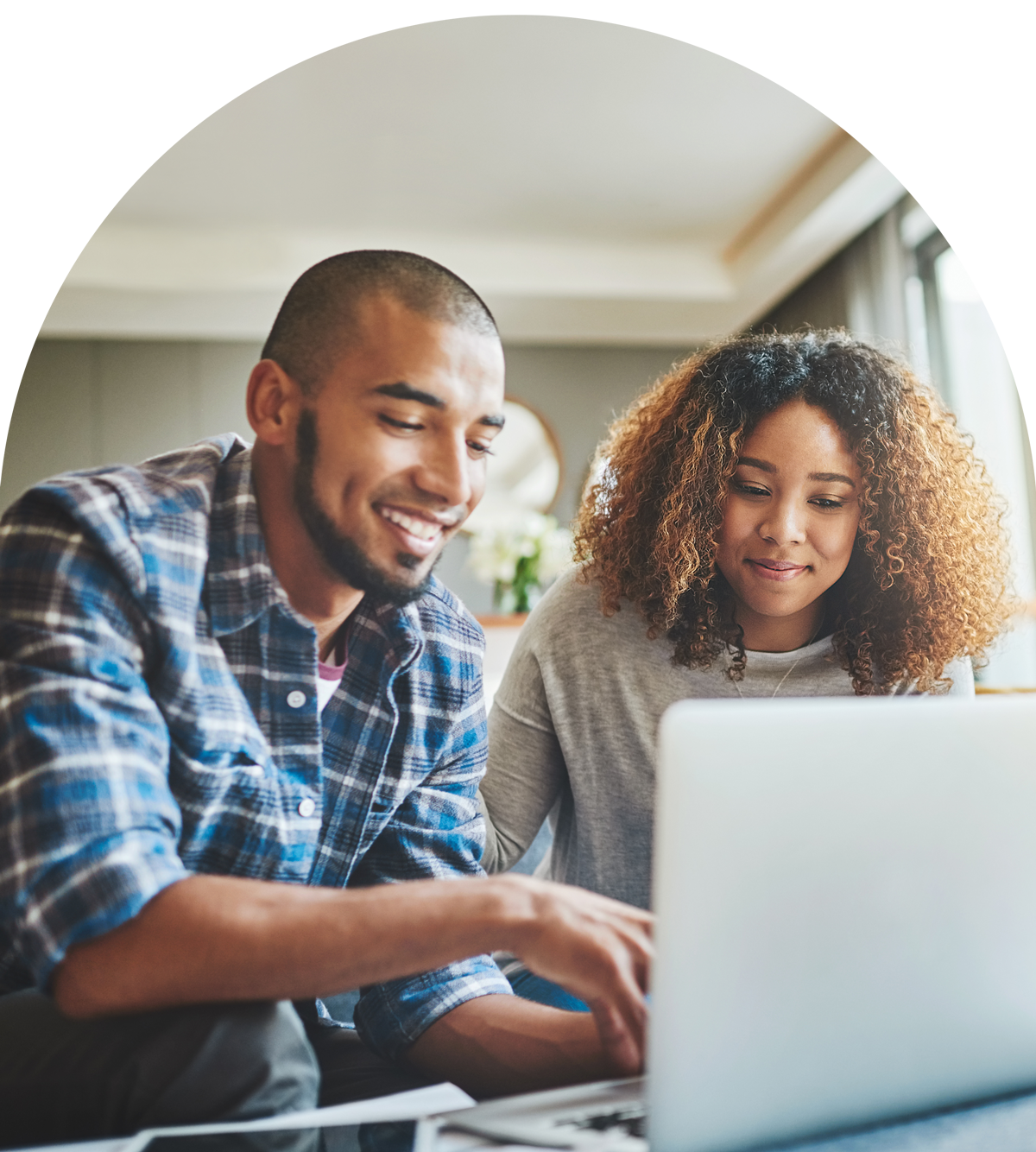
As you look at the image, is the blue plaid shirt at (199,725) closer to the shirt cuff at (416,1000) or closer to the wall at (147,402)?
the shirt cuff at (416,1000)

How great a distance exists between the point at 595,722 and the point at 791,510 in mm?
350

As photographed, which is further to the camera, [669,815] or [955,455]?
[955,455]

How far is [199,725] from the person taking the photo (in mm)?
776

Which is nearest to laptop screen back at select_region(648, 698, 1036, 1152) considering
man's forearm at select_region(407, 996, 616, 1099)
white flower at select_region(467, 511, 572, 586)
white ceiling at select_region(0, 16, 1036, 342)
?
man's forearm at select_region(407, 996, 616, 1099)

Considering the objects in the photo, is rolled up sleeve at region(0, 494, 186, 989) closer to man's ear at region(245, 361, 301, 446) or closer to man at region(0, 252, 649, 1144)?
man at region(0, 252, 649, 1144)

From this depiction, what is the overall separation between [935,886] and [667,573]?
2.37 feet

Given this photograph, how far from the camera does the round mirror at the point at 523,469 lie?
5133 mm

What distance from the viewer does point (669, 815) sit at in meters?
0.52

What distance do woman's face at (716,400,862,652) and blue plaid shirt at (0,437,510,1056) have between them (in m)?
0.39

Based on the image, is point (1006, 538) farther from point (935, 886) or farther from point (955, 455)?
point (935, 886)

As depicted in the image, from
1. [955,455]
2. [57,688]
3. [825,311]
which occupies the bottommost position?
[57,688]

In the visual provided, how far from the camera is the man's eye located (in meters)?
0.90

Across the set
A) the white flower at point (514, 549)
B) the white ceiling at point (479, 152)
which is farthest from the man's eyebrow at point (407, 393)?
the white flower at point (514, 549)

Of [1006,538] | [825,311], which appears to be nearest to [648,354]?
[825,311]
